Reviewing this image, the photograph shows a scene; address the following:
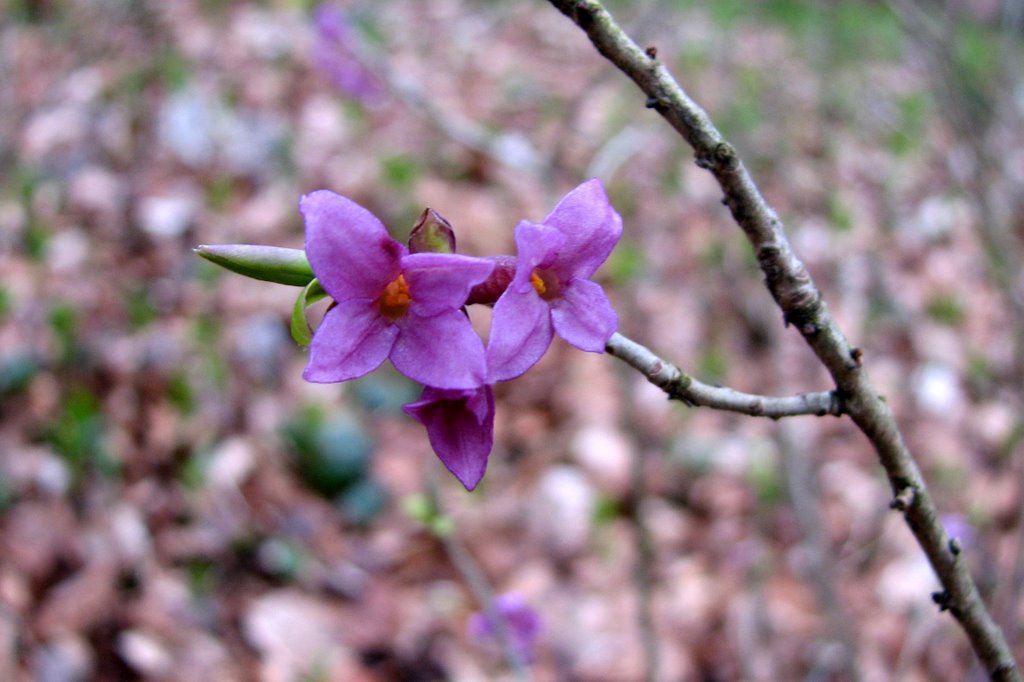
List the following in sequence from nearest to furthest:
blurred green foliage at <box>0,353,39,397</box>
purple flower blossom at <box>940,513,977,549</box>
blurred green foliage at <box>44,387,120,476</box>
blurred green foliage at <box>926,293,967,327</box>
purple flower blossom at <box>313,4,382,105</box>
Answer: purple flower blossom at <box>940,513,977,549</box> < blurred green foliage at <box>44,387,120,476</box> < blurred green foliage at <box>0,353,39,397</box> < purple flower blossom at <box>313,4,382,105</box> < blurred green foliage at <box>926,293,967,327</box>

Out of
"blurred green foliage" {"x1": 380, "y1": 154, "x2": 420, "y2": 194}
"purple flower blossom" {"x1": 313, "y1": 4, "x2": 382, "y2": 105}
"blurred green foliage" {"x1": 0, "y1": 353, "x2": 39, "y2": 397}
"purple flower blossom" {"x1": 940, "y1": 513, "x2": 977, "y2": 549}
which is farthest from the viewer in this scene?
"blurred green foliage" {"x1": 380, "y1": 154, "x2": 420, "y2": 194}

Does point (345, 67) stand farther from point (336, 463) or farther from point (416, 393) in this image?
point (336, 463)

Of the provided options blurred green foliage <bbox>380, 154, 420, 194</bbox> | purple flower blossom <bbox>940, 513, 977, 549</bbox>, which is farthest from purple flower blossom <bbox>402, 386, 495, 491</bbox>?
blurred green foliage <bbox>380, 154, 420, 194</bbox>

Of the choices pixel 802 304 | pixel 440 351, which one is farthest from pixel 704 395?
pixel 440 351

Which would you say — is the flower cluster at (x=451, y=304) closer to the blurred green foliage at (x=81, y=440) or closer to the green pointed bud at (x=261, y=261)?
the green pointed bud at (x=261, y=261)

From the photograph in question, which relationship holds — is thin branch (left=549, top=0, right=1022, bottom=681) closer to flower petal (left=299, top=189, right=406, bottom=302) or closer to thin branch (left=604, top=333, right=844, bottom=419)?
thin branch (left=604, top=333, right=844, bottom=419)

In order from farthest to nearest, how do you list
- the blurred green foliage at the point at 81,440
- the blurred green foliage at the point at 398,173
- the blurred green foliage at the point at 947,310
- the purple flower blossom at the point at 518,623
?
the blurred green foliage at the point at 398,173, the blurred green foliage at the point at 947,310, the blurred green foliage at the point at 81,440, the purple flower blossom at the point at 518,623

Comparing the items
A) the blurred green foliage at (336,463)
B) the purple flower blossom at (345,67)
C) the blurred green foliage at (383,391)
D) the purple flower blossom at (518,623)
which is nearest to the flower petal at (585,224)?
the purple flower blossom at (518,623)

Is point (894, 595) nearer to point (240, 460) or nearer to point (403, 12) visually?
point (240, 460)
